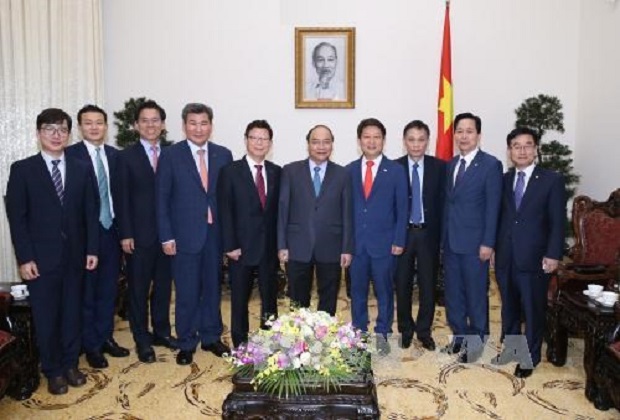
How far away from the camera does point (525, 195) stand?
3611 millimetres

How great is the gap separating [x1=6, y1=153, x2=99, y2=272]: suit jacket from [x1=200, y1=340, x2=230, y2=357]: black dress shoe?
1.08 metres

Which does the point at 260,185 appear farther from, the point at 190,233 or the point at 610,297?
the point at 610,297

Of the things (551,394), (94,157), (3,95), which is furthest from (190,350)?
(3,95)

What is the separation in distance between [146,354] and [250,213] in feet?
3.94

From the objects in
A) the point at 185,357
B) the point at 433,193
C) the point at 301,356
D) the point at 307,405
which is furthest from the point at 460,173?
the point at 185,357

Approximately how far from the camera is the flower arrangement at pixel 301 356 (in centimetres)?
241

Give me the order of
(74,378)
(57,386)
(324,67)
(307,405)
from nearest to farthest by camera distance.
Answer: (307,405) < (57,386) < (74,378) < (324,67)

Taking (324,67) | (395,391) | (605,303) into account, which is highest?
(324,67)

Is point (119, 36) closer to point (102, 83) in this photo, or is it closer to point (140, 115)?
point (102, 83)

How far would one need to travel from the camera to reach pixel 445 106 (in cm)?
578

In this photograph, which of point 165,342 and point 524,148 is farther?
point 165,342

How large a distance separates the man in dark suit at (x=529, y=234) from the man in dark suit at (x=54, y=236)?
8.55 feet

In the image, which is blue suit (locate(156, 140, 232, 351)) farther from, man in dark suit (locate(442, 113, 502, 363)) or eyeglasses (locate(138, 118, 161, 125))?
man in dark suit (locate(442, 113, 502, 363))

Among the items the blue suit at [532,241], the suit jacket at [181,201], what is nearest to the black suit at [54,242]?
the suit jacket at [181,201]
